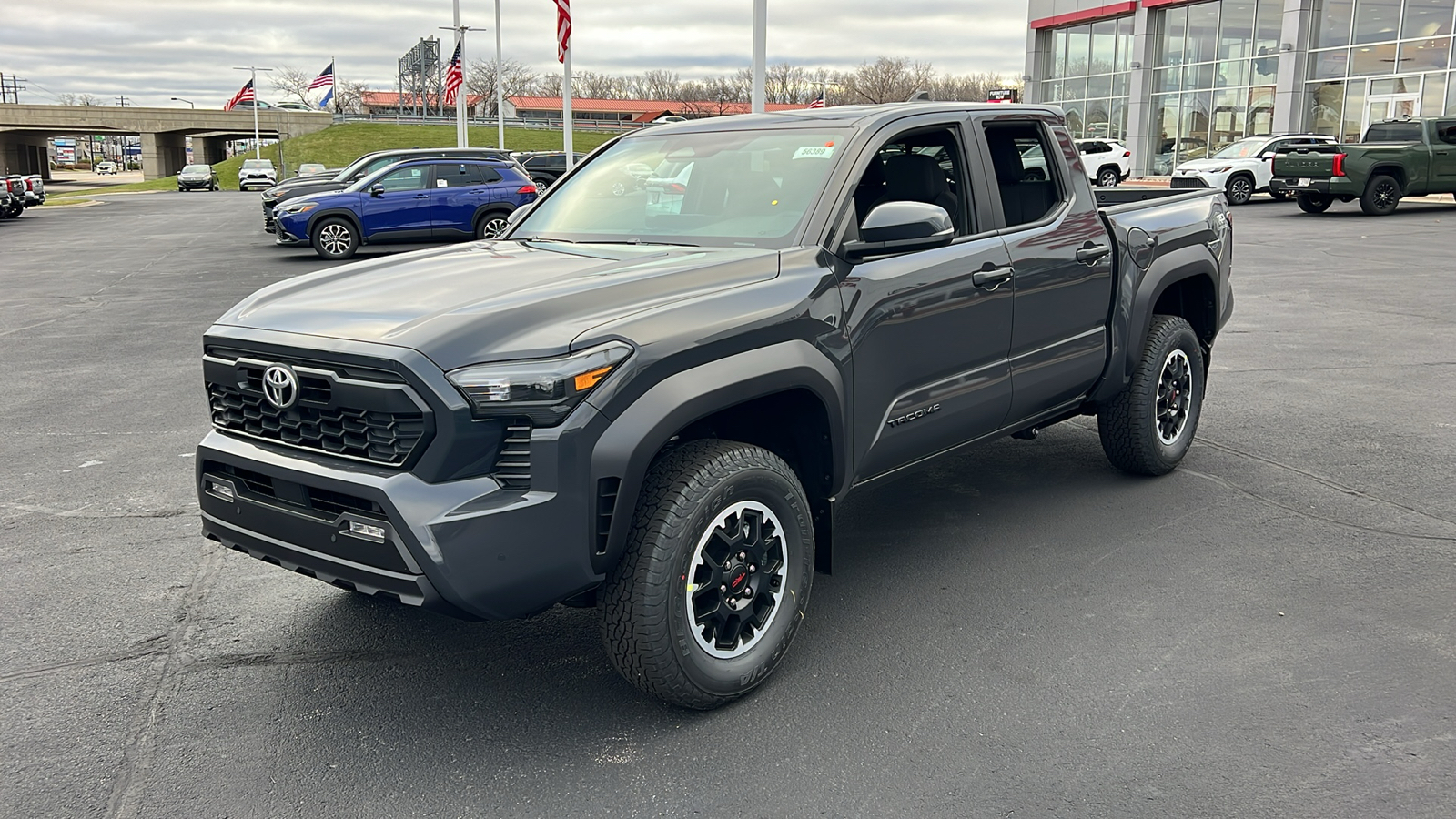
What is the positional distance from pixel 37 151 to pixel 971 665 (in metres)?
133

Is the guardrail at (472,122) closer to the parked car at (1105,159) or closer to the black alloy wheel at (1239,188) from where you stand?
the parked car at (1105,159)

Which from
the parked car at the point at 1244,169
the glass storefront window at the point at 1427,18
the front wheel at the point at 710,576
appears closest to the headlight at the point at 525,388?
the front wheel at the point at 710,576

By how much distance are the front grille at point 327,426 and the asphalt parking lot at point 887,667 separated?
0.90 meters

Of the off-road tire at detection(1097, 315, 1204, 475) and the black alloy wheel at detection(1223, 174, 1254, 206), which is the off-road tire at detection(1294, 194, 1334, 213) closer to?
the black alloy wheel at detection(1223, 174, 1254, 206)

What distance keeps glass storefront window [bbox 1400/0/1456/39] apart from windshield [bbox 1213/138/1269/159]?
6787 mm

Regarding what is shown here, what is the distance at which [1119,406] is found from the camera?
5723 mm

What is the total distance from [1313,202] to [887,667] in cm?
2502

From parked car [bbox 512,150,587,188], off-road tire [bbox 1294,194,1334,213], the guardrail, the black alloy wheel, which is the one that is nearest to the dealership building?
the black alloy wheel

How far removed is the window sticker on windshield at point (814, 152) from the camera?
429 cm

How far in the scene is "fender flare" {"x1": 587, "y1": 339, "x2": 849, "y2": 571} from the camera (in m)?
Answer: 3.14

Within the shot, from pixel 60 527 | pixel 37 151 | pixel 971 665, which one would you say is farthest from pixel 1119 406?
pixel 37 151

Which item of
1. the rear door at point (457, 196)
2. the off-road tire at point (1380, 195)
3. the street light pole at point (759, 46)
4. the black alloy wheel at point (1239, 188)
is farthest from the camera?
the black alloy wheel at point (1239, 188)

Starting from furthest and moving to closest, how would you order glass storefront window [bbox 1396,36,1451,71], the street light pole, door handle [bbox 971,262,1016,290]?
glass storefront window [bbox 1396,36,1451,71] → the street light pole → door handle [bbox 971,262,1016,290]

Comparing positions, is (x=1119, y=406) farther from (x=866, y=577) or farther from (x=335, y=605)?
(x=335, y=605)
